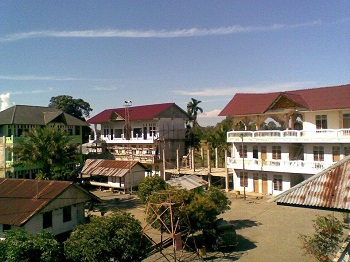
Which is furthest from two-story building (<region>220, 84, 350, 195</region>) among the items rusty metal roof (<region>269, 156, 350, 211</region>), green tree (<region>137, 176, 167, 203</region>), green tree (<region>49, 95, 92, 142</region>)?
green tree (<region>49, 95, 92, 142</region>)

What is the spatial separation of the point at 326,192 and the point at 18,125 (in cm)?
3144

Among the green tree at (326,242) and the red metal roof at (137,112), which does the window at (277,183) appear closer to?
the red metal roof at (137,112)

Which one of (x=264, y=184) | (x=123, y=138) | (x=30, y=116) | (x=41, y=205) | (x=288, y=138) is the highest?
(x=30, y=116)

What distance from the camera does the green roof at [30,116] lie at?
105 ft

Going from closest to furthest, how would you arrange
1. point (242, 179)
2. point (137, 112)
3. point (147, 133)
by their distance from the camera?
point (242, 179), point (147, 133), point (137, 112)

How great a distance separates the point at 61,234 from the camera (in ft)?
56.0

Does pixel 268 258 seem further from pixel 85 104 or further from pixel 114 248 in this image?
pixel 85 104

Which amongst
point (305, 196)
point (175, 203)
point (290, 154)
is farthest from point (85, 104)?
point (305, 196)

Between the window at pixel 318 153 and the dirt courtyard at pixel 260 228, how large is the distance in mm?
4587

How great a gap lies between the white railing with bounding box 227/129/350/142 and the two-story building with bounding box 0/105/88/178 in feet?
49.9

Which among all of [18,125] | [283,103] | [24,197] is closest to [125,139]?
[18,125]

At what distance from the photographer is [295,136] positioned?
25.8 meters

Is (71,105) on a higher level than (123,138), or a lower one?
higher

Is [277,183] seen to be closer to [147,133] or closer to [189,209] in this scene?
[189,209]
